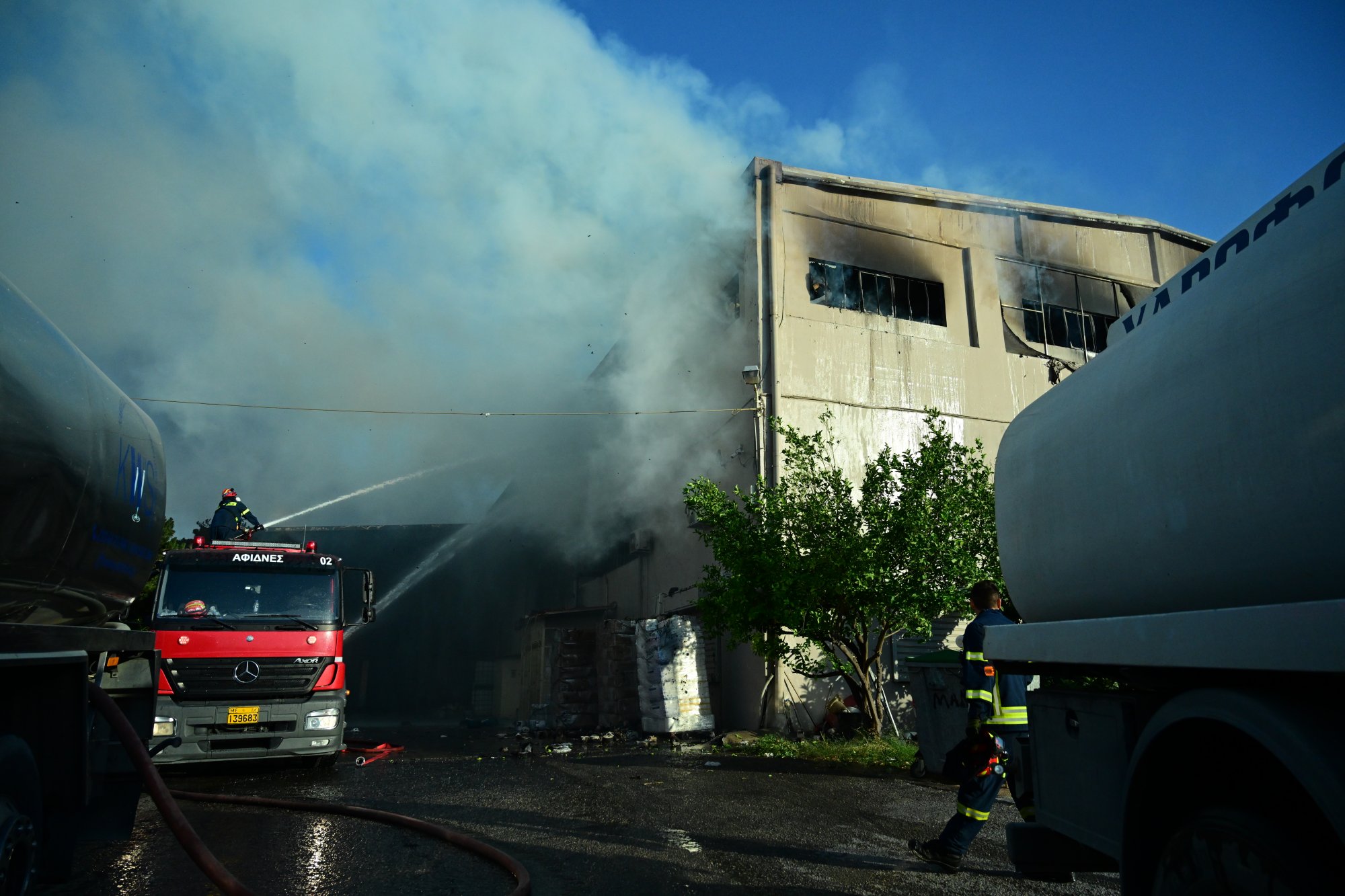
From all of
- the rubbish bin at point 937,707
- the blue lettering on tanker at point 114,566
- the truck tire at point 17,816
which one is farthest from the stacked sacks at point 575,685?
the truck tire at point 17,816

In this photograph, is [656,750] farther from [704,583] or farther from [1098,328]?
[1098,328]

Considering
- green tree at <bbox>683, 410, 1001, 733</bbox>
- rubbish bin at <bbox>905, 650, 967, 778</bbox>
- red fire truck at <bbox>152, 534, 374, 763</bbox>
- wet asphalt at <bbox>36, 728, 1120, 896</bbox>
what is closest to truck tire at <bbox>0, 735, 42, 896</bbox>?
wet asphalt at <bbox>36, 728, 1120, 896</bbox>

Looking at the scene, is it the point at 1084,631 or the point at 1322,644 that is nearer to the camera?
the point at 1322,644

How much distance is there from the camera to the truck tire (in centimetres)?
278

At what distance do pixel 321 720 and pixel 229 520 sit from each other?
323cm

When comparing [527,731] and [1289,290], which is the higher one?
[1289,290]

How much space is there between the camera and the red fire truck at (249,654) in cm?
820

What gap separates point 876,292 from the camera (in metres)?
15.9

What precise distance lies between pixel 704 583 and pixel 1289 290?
1023 centimetres

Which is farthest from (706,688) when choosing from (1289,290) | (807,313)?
(1289,290)

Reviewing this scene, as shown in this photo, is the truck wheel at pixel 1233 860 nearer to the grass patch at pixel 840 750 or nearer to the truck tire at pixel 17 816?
the truck tire at pixel 17 816

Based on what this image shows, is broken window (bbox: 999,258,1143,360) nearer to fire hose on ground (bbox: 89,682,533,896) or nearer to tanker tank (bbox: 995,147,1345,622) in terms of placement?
fire hose on ground (bbox: 89,682,533,896)

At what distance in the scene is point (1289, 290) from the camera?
1957 mm

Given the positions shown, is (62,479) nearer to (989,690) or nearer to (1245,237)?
(1245,237)
